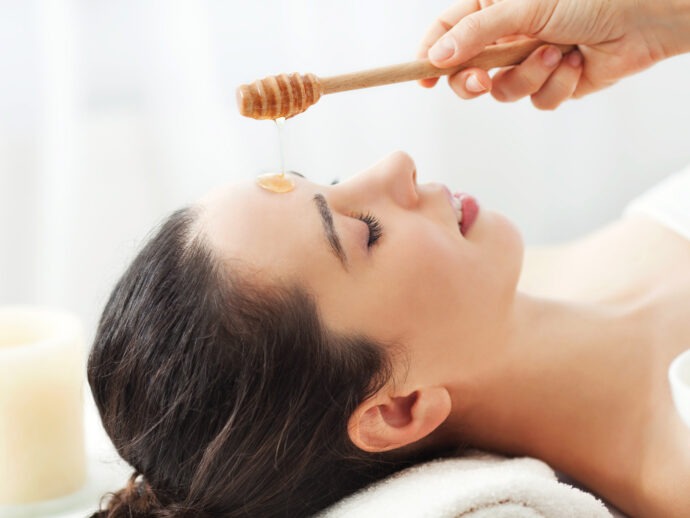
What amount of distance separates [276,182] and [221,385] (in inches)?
12.1

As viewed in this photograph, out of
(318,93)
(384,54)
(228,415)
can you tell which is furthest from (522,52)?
(384,54)

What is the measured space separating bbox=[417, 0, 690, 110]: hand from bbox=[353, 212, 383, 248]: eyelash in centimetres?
28

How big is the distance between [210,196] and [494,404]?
0.55m

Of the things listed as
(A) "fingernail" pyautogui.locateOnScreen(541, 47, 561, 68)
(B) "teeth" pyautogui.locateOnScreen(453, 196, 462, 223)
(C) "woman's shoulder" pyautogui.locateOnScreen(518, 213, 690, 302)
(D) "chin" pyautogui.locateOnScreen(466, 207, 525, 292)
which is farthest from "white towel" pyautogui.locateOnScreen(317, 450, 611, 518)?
(A) "fingernail" pyautogui.locateOnScreen(541, 47, 561, 68)

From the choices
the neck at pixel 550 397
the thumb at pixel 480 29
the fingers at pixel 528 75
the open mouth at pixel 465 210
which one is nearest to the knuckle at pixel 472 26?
the thumb at pixel 480 29

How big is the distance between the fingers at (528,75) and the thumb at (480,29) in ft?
0.29

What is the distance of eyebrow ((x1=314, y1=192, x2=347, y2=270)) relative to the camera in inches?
46.1

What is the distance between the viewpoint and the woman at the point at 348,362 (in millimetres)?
1141

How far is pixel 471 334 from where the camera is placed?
4.09 feet

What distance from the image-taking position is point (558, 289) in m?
1.77

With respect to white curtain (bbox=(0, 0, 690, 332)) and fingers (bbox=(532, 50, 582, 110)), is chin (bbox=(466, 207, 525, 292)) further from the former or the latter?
white curtain (bbox=(0, 0, 690, 332))

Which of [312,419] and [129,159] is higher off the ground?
[129,159]

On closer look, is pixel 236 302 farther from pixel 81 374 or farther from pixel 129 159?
pixel 129 159

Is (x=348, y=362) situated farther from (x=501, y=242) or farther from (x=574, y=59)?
(x=574, y=59)
